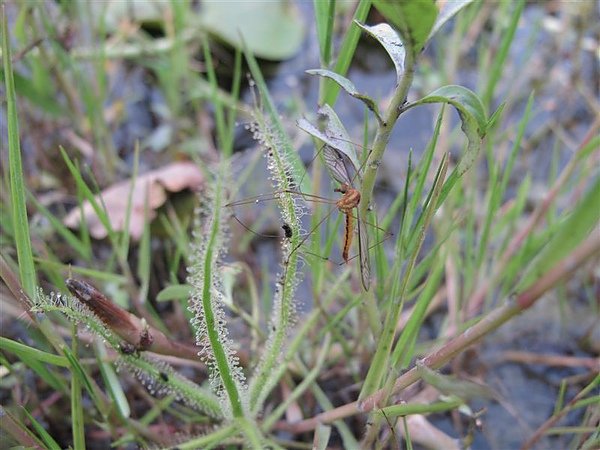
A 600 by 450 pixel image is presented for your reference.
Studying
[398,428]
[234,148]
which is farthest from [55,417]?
[234,148]

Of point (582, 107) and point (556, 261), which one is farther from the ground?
point (556, 261)

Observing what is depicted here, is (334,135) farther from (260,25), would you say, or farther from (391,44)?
(260,25)

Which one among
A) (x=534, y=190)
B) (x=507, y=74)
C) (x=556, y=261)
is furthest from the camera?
(x=507, y=74)

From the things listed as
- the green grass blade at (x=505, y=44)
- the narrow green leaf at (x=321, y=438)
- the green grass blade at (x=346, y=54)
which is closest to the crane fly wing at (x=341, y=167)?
the green grass blade at (x=346, y=54)

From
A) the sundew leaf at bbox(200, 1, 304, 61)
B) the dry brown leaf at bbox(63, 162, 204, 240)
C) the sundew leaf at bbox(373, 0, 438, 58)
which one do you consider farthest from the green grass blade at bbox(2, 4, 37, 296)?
the sundew leaf at bbox(200, 1, 304, 61)

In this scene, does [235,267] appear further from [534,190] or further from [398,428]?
[534,190]

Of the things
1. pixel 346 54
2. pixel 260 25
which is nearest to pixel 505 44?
pixel 346 54

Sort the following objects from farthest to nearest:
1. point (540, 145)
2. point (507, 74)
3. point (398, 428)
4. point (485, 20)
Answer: point (485, 20)
point (507, 74)
point (540, 145)
point (398, 428)

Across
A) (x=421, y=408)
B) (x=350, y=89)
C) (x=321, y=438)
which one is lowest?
(x=321, y=438)
